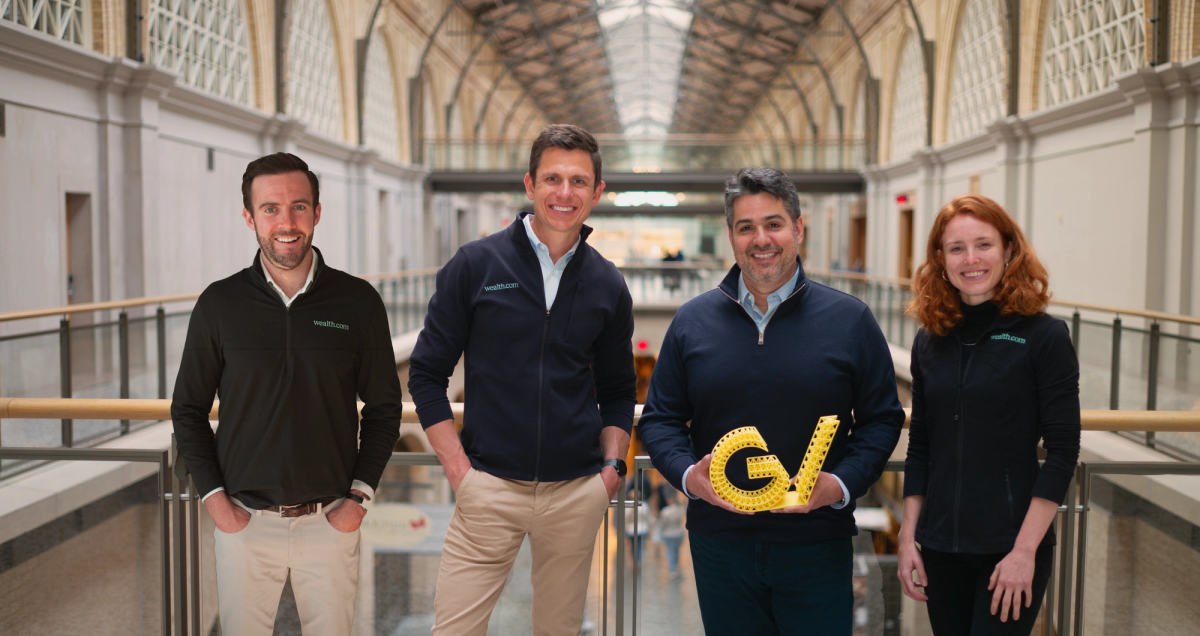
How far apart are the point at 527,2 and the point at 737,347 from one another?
27062 millimetres

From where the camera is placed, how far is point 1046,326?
86.4 inches

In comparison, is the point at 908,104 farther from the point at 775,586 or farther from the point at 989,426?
the point at 775,586

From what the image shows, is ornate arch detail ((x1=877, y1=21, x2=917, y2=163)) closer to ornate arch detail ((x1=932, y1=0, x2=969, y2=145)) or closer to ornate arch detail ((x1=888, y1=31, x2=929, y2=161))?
ornate arch detail ((x1=888, y1=31, x2=929, y2=161))

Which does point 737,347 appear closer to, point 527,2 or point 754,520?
point 754,520

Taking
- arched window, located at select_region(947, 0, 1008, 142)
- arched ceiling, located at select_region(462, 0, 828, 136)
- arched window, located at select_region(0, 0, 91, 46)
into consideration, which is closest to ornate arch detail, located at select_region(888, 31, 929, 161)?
arched window, located at select_region(947, 0, 1008, 142)

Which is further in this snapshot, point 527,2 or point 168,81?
point 527,2

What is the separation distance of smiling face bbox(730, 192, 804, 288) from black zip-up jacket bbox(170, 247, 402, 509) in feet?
3.14

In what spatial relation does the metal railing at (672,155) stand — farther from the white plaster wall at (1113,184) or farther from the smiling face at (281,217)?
the smiling face at (281,217)

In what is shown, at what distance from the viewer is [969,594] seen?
91.4 inches

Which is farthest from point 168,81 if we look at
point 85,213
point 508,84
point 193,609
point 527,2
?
point 508,84

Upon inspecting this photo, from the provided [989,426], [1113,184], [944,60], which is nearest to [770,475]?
[989,426]

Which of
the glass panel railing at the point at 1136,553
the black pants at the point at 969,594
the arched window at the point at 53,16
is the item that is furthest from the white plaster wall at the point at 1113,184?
the arched window at the point at 53,16

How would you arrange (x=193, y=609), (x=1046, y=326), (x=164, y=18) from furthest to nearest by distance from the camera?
(x=164, y=18)
(x=193, y=609)
(x=1046, y=326)

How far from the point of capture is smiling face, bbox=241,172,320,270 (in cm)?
229
